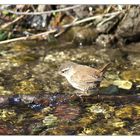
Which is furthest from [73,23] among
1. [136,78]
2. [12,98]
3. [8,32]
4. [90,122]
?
[90,122]

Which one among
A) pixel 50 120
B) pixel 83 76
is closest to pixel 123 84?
pixel 83 76

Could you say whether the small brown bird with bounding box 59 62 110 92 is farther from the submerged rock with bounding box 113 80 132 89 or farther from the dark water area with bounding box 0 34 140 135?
the submerged rock with bounding box 113 80 132 89

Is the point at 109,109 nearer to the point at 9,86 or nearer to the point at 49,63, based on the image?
the point at 9,86

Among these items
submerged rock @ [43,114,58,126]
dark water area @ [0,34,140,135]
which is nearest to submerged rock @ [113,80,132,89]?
dark water area @ [0,34,140,135]

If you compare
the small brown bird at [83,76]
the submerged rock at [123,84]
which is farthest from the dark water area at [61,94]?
the small brown bird at [83,76]

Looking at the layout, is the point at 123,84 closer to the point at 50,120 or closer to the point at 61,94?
the point at 61,94

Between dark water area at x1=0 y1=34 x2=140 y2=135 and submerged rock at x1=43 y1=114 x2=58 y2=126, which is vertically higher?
dark water area at x1=0 y1=34 x2=140 y2=135
